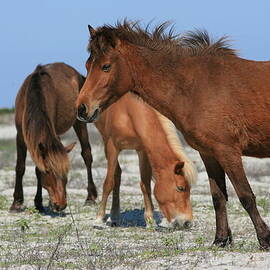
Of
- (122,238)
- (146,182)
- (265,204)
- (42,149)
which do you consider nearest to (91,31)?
(122,238)

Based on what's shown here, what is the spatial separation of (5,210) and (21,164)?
0.80 meters

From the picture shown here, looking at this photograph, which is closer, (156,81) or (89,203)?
(156,81)

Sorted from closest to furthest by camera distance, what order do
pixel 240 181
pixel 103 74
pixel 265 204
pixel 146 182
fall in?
pixel 240 181 < pixel 103 74 < pixel 146 182 < pixel 265 204

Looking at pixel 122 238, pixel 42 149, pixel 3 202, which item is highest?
pixel 42 149

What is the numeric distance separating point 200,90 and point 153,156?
3.20 metres

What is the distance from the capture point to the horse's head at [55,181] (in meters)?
11.2

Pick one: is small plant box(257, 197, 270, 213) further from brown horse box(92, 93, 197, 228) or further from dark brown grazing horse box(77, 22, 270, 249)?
dark brown grazing horse box(77, 22, 270, 249)

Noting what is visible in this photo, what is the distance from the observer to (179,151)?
10164 mm

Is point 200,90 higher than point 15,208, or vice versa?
point 200,90

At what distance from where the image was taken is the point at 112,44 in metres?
7.17

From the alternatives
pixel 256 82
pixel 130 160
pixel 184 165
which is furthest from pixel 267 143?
pixel 130 160

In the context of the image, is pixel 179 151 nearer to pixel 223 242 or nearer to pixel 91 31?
pixel 223 242

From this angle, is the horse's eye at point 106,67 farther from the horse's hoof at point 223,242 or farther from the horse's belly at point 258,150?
the horse's hoof at point 223,242

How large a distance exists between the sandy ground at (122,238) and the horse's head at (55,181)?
0.86 feet
